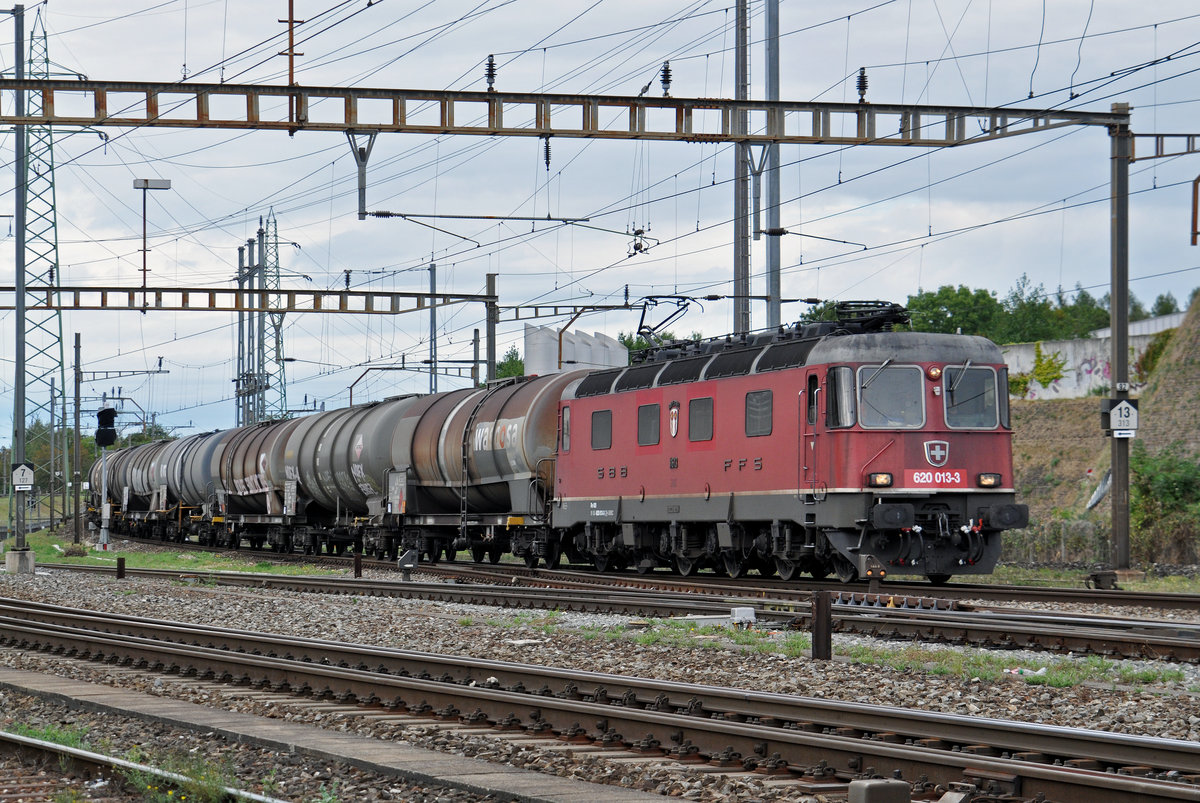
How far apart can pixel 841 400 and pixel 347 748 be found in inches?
475

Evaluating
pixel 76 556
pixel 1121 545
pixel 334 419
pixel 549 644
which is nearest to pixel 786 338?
pixel 1121 545

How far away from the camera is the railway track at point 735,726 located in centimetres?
723

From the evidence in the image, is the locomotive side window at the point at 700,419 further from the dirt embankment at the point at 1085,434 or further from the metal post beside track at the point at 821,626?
the dirt embankment at the point at 1085,434

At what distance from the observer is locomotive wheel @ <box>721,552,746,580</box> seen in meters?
22.8

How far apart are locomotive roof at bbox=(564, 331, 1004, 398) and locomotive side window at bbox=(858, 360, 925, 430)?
0.18 meters

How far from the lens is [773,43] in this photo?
2722 cm

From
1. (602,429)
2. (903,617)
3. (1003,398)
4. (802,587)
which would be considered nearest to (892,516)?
(802,587)

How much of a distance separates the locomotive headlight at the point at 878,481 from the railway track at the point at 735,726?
8.61 m

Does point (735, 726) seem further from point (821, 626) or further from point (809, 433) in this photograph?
point (809, 433)

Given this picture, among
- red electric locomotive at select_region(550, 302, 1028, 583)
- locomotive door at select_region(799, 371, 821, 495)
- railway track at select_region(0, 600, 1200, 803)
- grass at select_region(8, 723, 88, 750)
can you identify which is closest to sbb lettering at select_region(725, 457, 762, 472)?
red electric locomotive at select_region(550, 302, 1028, 583)

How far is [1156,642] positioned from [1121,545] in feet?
35.7

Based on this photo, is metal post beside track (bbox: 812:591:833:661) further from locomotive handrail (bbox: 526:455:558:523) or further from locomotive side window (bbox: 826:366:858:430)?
locomotive handrail (bbox: 526:455:558:523)

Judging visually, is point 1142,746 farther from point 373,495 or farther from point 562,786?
point 373,495

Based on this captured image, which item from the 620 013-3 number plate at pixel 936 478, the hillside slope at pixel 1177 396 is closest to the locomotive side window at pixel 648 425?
the 620 013-3 number plate at pixel 936 478
